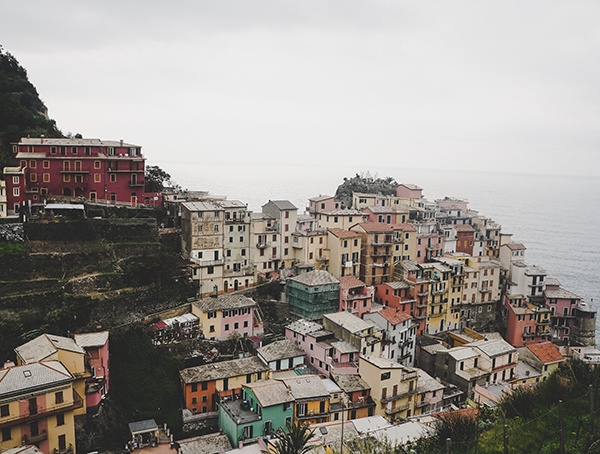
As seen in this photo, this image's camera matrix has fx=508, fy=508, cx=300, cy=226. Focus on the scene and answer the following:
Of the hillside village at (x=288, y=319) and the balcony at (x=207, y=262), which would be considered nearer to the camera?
the hillside village at (x=288, y=319)

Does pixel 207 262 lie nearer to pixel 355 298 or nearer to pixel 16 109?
pixel 355 298

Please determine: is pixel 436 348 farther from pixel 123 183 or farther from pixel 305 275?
pixel 123 183

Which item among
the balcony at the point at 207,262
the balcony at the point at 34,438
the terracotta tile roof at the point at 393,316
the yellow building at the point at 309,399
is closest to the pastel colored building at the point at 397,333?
the terracotta tile roof at the point at 393,316

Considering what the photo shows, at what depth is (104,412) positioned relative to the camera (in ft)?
102

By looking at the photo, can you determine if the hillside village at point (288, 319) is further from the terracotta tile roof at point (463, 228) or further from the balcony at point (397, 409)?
the terracotta tile roof at point (463, 228)

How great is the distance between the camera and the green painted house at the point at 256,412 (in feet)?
101

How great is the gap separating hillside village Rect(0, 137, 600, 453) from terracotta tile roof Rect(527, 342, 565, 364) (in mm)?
164

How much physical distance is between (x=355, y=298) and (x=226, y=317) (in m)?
12.5

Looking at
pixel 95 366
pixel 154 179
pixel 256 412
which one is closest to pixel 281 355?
pixel 256 412

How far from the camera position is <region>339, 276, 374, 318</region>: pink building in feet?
152

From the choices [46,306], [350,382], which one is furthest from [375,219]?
[46,306]

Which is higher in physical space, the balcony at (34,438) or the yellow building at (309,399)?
the balcony at (34,438)

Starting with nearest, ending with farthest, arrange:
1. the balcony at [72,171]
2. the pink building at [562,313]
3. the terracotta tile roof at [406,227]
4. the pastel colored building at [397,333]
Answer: the pastel colored building at [397,333], the balcony at [72,171], the terracotta tile roof at [406,227], the pink building at [562,313]

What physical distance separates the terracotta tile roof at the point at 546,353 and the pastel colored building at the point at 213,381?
2553 cm
